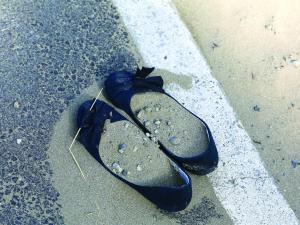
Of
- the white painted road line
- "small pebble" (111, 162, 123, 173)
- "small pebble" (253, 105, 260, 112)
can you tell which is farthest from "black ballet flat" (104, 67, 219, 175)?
"small pebble" (253, 105, 260, 112)

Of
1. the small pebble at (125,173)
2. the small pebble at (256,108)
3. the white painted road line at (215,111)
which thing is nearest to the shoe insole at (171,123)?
the white painted road line at (215,111)

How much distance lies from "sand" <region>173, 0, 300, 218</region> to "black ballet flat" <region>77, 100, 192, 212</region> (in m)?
0.53

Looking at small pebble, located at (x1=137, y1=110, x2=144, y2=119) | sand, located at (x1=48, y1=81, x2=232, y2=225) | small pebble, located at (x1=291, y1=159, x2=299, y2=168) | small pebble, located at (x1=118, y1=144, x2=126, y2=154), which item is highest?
small pebble, located at (x1=137, y1=110, x2=144, y2=119)

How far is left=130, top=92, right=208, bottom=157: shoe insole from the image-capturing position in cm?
258

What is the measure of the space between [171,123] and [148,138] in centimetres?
15

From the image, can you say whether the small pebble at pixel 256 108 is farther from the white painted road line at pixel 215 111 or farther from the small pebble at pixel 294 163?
the small pebble at pixel 294 163

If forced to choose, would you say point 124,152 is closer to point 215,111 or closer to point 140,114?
point 140,114

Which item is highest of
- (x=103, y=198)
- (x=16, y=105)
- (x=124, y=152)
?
(x=16, y=105)

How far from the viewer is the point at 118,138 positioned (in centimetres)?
258

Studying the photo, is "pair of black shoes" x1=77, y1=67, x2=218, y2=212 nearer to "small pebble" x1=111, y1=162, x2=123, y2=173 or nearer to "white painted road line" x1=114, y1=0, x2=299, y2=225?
"small pebble" x1=111, y1=162, x2=123, y2=173

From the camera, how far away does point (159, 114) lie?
2674 millimetres

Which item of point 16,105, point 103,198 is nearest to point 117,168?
point 103,198

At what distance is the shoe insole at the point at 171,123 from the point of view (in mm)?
2584

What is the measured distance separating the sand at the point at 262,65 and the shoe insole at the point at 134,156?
536mm
